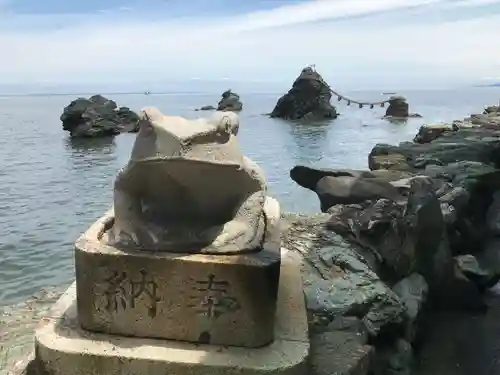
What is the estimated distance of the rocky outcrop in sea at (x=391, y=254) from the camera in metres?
5.39

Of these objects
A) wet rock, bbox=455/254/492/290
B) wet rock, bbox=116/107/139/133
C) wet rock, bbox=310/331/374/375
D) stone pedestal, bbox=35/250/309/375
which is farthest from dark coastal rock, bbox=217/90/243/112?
stone pedestal, bbox=35/250/309/375

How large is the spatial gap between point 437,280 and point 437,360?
5.29 ft

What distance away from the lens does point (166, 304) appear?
3668 millimetres

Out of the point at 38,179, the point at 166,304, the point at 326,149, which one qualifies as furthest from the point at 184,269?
the point at 326,149

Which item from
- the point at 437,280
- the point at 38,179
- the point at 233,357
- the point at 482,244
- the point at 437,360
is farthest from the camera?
the point at 38,179

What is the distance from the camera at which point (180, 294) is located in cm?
364

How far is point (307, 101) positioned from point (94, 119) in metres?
17.4

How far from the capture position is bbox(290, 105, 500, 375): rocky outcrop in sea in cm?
539

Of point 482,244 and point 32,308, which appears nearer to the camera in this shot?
point 32,308

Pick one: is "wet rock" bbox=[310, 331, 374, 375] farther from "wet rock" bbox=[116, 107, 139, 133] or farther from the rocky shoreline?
"wet rock" bbox=[116, 107, 139, 133]

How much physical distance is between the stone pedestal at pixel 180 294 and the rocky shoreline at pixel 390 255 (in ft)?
2.94

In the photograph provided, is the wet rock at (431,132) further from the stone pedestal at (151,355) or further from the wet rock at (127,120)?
the wet rock at (127,120)

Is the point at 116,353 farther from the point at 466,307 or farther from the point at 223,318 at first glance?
the point at 466,307

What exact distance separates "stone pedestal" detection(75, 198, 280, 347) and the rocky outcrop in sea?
2.97ft
